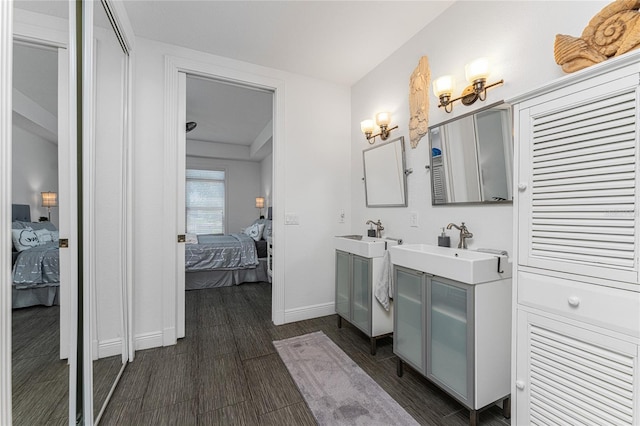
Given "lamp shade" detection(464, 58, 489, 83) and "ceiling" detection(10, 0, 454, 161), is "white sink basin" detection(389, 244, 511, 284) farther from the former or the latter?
"ceiling" detection(10, 0, 454, 161)

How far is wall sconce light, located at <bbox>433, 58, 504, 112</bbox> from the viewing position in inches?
70.0

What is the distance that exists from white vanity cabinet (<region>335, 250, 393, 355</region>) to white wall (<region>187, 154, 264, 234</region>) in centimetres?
506

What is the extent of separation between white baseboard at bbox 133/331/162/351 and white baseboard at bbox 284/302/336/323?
119 centimetres

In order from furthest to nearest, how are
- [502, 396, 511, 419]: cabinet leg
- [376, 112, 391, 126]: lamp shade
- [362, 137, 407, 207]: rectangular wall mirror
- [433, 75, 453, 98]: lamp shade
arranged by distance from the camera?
[376, 112, 391, 126]: lamp shade → [362, 137, 407, 207]: rectangular wall mirror → [433, 75, 453, 98]: lamp shade → [502, 396, 511, 419]: cabinet leg

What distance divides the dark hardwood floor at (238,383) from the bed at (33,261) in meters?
0.99

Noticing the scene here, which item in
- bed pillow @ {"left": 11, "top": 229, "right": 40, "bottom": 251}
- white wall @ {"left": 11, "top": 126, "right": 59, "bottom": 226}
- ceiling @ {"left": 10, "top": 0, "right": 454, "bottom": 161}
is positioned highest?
ceiling @ {"left": 10, "top": 0, "right": 454, "bottom": 161}

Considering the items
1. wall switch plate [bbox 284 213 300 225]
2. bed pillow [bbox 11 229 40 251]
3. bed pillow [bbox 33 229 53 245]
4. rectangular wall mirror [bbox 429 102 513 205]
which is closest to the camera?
bed pillow [bbox 11 229 40 251]

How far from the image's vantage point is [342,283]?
112 inches

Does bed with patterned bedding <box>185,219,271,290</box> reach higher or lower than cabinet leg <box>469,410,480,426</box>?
higher

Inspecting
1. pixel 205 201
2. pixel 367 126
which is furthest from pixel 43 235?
pixel 205 201

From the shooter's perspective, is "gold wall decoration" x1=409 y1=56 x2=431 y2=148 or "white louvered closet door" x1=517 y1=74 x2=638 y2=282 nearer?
"white louvered closet door" x1=517 y1=74 x2=638 y2=282

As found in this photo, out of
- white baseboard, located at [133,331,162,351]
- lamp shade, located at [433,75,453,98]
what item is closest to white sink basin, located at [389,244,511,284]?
lamp shade, located at [433,75,453,98]

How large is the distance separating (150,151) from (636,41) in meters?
3.10

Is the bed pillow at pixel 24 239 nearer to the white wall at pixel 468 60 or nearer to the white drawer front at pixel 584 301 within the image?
the white drawer front at pixel 584 301
